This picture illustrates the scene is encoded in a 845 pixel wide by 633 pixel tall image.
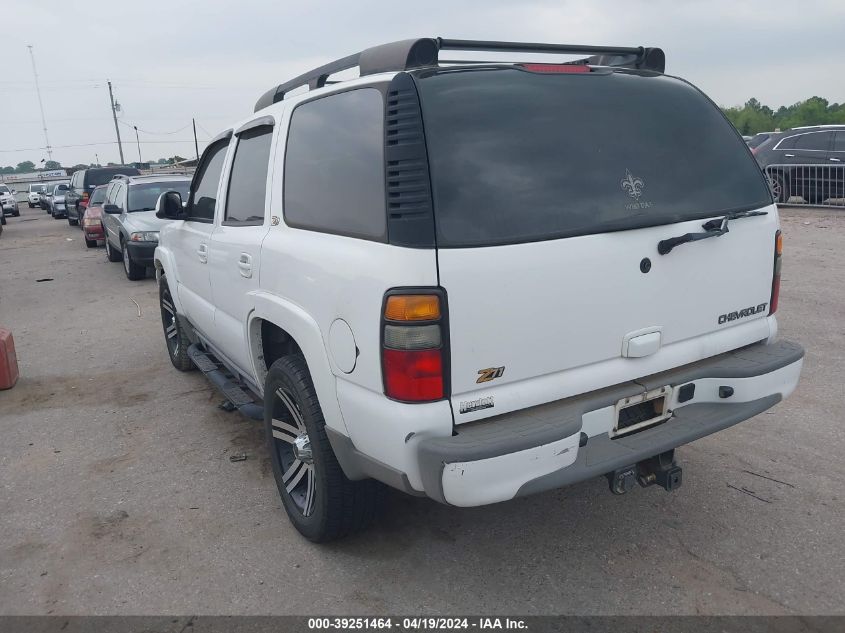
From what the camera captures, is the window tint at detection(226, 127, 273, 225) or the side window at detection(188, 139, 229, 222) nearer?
the window tint at detection(226, 127, 273, 225)

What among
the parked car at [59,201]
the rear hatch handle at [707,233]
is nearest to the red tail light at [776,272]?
the rear hatch handle at [707,233]

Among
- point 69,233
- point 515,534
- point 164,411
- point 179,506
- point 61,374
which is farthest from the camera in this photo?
point 69,233

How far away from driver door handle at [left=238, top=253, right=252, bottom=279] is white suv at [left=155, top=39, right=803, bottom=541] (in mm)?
95

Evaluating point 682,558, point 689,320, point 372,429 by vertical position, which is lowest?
point 682,558

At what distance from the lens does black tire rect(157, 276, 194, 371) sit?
234 inches

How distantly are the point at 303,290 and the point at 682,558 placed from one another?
2070mm

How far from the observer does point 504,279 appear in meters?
2.45

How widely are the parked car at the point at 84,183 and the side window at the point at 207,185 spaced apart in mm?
18028

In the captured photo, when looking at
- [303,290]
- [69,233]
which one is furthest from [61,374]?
[69,233]

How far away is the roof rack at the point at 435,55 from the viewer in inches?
104

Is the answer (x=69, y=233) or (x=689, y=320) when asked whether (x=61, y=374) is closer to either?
(x=689, y=320)

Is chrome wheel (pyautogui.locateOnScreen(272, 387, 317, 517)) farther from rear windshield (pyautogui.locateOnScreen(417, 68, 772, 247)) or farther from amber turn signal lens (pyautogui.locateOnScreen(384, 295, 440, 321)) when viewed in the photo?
rear windshield (pyautogui.locateOnScreen(417, 68, 772, 247))

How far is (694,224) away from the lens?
2898 millimetres

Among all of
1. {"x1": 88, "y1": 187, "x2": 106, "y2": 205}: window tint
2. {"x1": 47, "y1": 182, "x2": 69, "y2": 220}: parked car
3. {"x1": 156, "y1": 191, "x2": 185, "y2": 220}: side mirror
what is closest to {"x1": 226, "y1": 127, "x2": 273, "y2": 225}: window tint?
{"x1": 156, "y1": 191, "x2": 185, "y2": 220}: side mirror
